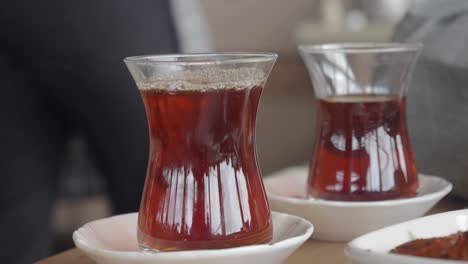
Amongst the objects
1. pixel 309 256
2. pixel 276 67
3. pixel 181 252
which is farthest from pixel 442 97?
pixel 276 67

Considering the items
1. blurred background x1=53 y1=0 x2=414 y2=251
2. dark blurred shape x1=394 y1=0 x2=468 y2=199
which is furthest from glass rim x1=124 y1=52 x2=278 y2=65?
blurred background x1=53 y1=0 x2=414 y2=251

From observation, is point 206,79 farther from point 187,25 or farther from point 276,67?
point 276,67

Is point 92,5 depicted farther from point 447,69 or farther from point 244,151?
point 244,151

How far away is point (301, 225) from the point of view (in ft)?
1.88

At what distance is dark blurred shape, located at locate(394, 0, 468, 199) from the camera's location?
840mm

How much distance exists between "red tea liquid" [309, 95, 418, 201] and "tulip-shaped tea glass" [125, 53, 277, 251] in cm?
13

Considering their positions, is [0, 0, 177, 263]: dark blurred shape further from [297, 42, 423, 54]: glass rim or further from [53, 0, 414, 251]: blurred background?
[53, 0, 414, 251]: blurred background

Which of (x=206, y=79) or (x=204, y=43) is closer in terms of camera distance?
(x=206, y=79)

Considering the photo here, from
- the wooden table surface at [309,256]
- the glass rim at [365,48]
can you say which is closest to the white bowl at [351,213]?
the wooden table surface at [309,256]

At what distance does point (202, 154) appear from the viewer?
0.57 metres

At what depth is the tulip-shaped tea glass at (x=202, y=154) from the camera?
560 millimetres

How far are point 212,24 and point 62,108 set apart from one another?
1.71 m

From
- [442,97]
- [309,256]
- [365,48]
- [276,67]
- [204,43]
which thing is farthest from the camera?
[276,67]

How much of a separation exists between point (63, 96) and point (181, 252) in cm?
82
